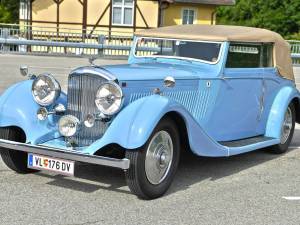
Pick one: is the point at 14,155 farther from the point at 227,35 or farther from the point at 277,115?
the point at 277,115

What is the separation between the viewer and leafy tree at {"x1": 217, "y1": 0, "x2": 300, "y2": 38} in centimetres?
4681

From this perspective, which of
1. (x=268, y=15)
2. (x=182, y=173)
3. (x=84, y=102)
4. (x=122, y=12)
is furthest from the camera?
(x=268, y=15)

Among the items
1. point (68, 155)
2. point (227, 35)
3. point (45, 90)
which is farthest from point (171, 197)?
point (227, 35)

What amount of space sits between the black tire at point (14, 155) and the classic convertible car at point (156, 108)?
0.01m

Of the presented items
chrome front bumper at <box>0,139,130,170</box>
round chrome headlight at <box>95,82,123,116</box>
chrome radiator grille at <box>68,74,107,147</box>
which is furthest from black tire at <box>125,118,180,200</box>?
chrome radiator grille at <box>68,74,107,147</box>

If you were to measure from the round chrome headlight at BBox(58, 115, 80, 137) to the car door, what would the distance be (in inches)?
69.1

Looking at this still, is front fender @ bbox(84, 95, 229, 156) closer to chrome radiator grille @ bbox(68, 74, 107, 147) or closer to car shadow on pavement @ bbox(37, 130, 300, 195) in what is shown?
chrome radiator grille @ bbox(68, 74, 107, 147)

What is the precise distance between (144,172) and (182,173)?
4.43 feet

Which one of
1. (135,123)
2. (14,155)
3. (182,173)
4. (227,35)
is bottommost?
(182,173)

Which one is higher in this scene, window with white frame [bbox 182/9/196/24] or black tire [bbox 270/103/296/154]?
window with white frame [bbox 182/9/196/24]

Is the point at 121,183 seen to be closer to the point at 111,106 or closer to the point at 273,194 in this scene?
the point at 111,106

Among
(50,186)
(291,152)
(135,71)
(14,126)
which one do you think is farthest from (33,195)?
(291,152)

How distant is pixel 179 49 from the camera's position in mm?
6832

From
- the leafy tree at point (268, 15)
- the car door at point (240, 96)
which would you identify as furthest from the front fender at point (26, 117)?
the leafy tree at point (268, 15)
